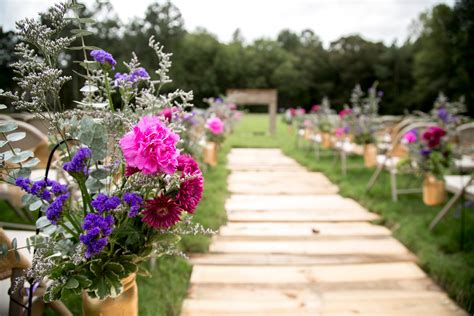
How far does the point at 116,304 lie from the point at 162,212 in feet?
1.13

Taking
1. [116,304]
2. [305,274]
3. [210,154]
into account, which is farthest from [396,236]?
[210,154]

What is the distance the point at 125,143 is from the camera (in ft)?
2.68

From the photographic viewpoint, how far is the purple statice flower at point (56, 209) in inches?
33.2

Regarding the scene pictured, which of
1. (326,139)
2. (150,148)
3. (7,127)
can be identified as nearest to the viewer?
(150,148)

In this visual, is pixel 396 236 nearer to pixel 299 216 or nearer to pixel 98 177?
pixel 299 216

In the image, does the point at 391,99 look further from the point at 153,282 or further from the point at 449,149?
the point at 153,282

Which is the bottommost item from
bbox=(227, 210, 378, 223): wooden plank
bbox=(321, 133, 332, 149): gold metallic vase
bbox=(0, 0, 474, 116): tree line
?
bbox=(227, 210, 378, 223): wooden plank

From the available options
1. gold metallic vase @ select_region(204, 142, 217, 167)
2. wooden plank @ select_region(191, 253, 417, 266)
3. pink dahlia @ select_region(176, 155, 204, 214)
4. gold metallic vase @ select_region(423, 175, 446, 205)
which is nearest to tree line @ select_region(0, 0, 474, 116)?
gold metallic vase @ select_region(204, 142, 217, 167)

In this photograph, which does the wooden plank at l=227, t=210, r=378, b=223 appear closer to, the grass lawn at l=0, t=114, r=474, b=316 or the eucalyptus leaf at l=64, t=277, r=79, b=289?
the grass lawn at l=0, t=114, r=474, b=316

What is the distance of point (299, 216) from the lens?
3.39 meters

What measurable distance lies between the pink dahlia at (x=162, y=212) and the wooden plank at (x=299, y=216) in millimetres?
2419

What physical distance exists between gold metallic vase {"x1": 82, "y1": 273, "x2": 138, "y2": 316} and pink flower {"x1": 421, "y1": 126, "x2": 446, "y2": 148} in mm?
2862

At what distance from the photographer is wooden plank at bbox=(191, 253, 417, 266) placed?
2.36 metres

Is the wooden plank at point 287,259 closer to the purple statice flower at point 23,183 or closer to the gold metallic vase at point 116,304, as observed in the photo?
the gold metallic vase at point 116,304
